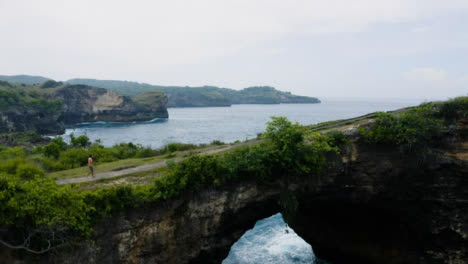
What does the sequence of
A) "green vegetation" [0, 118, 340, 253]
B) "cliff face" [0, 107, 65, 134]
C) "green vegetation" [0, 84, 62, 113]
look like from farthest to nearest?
"green vegetation" [0, 84, 62, 113]
"cliff face" [0, 107, 65, 134]
"green vegetation" [0, 118, 340, 253]

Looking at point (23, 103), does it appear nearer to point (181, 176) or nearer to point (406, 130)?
point (181, 176)

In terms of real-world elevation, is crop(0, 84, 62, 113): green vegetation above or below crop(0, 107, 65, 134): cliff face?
above

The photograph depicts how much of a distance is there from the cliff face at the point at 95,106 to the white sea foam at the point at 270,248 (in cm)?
10196

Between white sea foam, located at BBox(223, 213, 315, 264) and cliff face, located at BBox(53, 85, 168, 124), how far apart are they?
335 feet

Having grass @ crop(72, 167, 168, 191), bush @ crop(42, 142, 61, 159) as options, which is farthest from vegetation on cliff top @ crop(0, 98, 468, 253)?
bush @ crop(42, 142, 61, 159)

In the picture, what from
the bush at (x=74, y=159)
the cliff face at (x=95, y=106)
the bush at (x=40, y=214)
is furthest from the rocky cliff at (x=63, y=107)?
the bush at (x=40, y=214)

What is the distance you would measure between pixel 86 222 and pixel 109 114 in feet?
388

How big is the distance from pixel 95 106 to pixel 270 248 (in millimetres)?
112664

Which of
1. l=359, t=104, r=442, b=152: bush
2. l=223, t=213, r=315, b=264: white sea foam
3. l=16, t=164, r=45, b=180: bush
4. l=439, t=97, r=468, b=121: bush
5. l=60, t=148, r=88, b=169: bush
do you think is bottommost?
l=223, t=213, r=315, b=264: white sea foam

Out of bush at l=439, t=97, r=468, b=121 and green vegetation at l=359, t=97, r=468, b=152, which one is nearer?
green vegetation at l=359, t=97, r=468, b=152

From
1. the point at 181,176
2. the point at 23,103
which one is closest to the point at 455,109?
the point at 181,176

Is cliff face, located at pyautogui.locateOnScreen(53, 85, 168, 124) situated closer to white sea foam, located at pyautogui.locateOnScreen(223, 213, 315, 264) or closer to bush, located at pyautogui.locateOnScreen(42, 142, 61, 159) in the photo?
bush, located at pyautogui.locateOnScreen(42, 142, 61, 159)

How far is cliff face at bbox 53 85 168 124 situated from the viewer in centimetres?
11938

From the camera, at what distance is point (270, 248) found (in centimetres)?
2748
